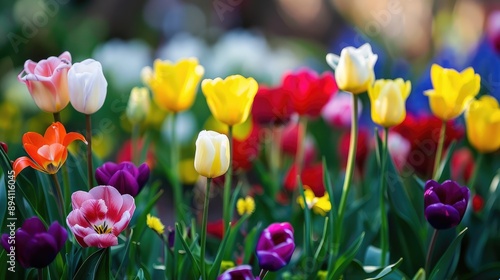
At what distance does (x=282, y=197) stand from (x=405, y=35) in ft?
6.43

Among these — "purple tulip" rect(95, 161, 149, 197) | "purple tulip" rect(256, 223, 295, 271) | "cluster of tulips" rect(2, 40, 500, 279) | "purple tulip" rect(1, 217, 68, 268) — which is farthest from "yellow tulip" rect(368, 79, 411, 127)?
"purple tulip" rect(1, 217, 68, 268)

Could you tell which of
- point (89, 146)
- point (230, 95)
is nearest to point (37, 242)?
point (89, 146)

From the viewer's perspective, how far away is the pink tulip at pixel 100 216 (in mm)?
821

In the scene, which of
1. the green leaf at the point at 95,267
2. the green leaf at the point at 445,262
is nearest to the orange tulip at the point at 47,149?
the green leaf at the point at 95,267

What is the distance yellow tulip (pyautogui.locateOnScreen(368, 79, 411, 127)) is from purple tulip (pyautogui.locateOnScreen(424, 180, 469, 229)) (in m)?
0.12

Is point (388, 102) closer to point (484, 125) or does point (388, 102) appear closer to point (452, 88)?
point (452, 88)

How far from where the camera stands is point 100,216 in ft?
2.81

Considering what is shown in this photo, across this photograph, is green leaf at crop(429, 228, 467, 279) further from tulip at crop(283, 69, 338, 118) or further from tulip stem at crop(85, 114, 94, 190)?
tulip stem at crop(85, 114, 94, 190)

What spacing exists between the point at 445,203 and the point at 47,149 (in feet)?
1.63

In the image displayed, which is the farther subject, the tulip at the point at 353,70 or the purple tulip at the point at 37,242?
the tulip at the point at 353,70

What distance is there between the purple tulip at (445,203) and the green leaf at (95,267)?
0.40 meters

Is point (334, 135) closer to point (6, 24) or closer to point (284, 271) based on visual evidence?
point (284, 271)

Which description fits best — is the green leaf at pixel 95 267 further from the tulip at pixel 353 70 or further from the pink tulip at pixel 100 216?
the tulip at pixel 353 70

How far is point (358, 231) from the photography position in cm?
125
